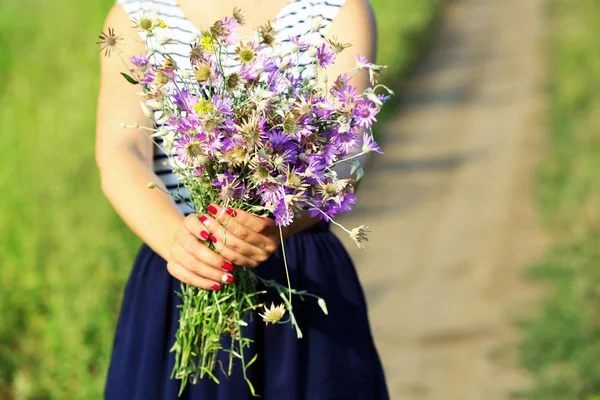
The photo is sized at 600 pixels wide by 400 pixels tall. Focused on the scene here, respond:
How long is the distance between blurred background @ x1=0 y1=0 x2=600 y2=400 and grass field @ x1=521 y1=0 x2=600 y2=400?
0.04 feet

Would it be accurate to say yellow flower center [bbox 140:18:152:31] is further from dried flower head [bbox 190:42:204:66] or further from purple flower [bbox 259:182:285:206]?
purple flower [bbox 259:182:285:206]

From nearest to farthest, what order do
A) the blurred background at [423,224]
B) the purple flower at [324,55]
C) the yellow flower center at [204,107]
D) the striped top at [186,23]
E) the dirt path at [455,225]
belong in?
1. the yellow flower center at [204,107]
2. the purple flower at [324,55]
3. the striped top at [186,23]
4. the blurred background at [423,224]
5. the dirt path at [455,225]

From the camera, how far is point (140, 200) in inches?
78.1

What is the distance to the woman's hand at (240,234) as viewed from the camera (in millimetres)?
1804

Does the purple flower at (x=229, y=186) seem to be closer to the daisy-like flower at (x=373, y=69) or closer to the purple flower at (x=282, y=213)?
the purple flower at (x=282, y=213)

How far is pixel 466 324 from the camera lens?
488 centimetres

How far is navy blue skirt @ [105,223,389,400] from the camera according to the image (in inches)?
82.9

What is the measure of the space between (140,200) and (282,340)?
16.3 inches

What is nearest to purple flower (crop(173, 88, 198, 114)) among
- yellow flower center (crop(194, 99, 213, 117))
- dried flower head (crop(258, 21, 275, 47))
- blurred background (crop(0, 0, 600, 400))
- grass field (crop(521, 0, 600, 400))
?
yellow flower center (crop(194, 99, 213, 117))

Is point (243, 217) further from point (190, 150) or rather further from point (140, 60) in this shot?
point (140, 60)

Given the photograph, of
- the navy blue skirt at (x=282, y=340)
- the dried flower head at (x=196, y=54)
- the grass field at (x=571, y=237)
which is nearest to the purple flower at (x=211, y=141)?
the dried flower head at (x=196, y=54)

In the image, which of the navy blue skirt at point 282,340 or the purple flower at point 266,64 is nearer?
the purple flower at point 266,64

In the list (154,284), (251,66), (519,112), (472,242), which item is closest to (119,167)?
(154,284)

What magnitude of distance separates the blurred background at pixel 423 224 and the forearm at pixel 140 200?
174 cm
